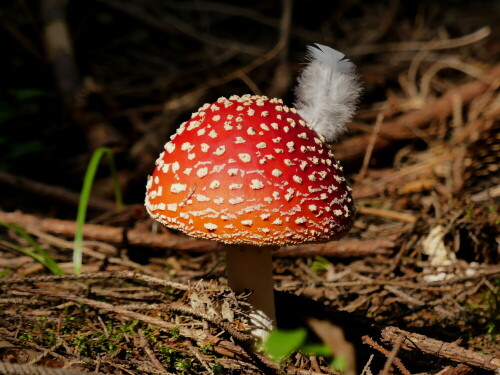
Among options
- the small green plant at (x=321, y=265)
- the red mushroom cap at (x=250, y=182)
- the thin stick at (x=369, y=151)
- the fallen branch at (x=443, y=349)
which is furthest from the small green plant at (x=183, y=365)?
the thin stick at (x=369, y=151)

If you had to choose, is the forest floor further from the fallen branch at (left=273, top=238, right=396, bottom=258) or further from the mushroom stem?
the mushroom stem

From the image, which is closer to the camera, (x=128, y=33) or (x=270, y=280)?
(x=270, y=280)

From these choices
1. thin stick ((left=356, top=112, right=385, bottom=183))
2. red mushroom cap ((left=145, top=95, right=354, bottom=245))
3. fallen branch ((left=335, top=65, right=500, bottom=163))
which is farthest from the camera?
fallen branch ((left=335, top=65, right=500, bottom=163))

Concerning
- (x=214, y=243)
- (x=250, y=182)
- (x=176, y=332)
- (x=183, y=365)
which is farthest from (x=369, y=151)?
(x=183, y=365)

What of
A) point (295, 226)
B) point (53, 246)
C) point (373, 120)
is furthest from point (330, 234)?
point (373, 120)

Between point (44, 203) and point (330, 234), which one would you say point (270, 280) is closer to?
point (330, 234)

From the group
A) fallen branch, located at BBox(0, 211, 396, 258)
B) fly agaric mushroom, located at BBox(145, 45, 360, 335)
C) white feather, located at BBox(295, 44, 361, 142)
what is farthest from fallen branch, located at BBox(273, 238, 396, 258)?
white feather, located at BBox(295, 44, 361, 142)

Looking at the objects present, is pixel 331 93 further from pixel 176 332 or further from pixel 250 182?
pixel 176 332
